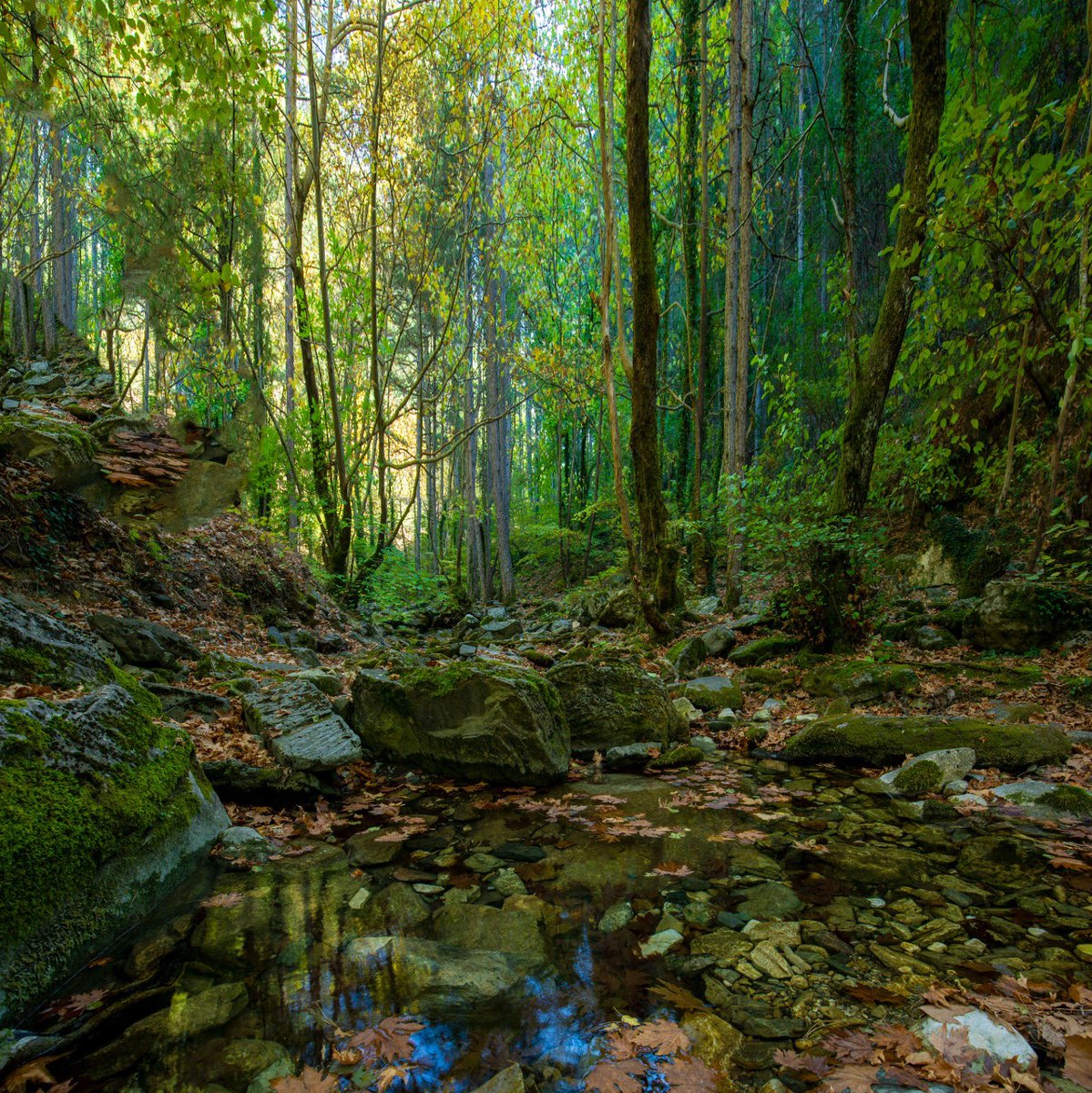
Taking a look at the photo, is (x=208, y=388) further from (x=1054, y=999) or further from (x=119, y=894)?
(x=1054, y=999)

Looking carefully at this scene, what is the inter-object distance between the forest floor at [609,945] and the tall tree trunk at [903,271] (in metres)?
2.77

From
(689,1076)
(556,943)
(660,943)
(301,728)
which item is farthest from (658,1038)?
(301,728)

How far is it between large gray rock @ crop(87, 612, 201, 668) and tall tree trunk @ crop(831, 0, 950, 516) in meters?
6.05

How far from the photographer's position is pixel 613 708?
4.75m

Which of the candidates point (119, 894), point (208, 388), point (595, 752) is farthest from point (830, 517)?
point (208, 388)

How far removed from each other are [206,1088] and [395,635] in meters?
9.47

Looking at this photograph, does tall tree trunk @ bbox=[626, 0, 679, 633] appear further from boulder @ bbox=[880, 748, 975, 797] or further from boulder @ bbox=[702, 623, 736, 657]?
boulder @ bbox=[880, 748, 975, 797]

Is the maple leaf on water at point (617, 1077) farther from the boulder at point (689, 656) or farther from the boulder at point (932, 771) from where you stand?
the boulder at point (689, 656)

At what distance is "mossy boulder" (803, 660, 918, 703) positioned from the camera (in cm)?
504

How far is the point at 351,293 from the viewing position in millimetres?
9289

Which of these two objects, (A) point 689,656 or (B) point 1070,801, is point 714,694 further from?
(B) point 1070,801

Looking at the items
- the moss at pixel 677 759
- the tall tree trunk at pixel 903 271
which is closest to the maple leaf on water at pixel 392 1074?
the moss at pixel 677 759

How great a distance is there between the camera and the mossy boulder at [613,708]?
4.71 metres

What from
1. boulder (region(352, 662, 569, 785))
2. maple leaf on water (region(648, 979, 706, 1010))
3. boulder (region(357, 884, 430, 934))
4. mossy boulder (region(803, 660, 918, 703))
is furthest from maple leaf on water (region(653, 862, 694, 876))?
mossy boulder (region(803, 660, 918, 703))
